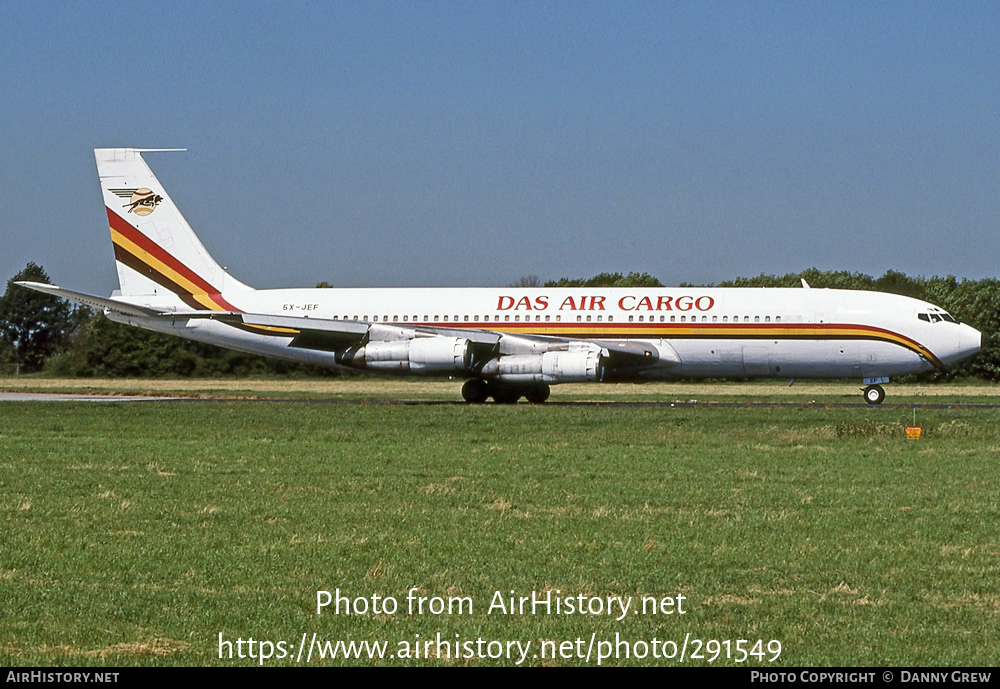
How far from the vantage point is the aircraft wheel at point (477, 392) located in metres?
39.2

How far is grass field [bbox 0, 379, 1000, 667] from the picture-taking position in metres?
8.59

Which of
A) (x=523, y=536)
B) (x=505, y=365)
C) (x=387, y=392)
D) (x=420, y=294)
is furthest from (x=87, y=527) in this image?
(x=387, y=392)

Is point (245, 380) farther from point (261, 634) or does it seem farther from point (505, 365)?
point (261, 634)

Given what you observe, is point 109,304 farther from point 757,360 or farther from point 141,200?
point 757,360

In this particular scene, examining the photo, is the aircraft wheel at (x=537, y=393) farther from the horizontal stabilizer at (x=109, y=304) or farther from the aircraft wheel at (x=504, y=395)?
the horizontal stabilizer at (x=109, y=304)

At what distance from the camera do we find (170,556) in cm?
1113

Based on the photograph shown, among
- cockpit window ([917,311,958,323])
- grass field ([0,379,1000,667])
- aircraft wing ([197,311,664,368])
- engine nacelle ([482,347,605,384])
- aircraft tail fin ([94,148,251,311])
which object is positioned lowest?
grass field ([0,379,1000,667])

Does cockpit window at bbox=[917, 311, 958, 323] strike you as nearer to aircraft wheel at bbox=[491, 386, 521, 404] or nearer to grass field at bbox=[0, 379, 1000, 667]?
aircraft wheel at bbox=[491, 386, 521, 404]

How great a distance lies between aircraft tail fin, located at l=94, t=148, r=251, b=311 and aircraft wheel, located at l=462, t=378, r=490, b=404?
8.74 metres

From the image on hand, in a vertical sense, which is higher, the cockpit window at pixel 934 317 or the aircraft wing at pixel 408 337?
the cockpit window at pixel 934 317

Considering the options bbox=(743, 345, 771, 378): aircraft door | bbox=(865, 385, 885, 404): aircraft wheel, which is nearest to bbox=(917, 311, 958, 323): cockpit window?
bbox=(865, 385, 885, 404): aircraft wheel

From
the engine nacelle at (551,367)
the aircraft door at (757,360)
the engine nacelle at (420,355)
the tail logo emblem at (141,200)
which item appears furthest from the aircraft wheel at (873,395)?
the tail logo emblem at (141,200)

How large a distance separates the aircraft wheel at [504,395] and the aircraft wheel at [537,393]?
1.15ft

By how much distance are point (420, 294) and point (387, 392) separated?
10497mm
